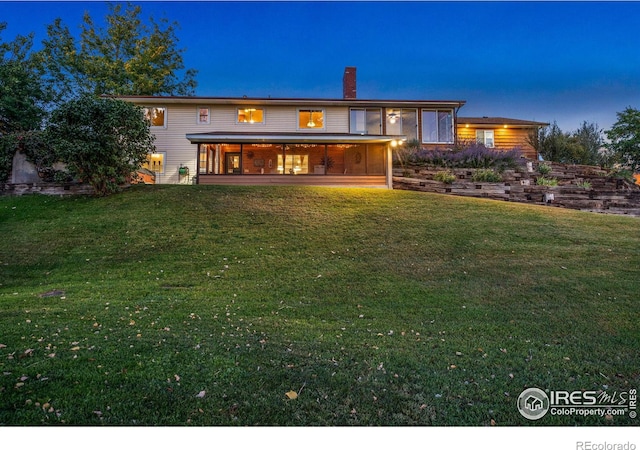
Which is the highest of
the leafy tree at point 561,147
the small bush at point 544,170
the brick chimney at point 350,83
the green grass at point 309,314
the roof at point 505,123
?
the brick chimney at point 350,83

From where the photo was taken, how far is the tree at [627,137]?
22.5 metres

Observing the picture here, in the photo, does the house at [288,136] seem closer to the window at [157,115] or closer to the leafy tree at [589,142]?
the window at [157,115]

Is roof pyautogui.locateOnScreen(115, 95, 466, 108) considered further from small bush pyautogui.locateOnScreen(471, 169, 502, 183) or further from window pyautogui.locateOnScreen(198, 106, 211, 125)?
small bush pyautogui.locateOnScreen(471, 169, 502, 183)

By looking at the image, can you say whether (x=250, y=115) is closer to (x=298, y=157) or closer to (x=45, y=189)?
(x=298, y=157)

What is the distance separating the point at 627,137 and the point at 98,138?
29.8 metres

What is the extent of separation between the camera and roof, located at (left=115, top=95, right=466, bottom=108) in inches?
778

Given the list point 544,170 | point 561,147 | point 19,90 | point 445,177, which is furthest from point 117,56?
point 561,147

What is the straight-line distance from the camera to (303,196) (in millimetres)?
13688

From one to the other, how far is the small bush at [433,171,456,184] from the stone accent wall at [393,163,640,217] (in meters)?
0.17

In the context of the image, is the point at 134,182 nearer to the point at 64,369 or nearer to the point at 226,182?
the point at 226,182

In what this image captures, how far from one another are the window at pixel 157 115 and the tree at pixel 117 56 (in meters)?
8.01

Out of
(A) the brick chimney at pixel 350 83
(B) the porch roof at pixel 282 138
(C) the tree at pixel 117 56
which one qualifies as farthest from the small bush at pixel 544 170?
(C) the tree at pixel 117 56
